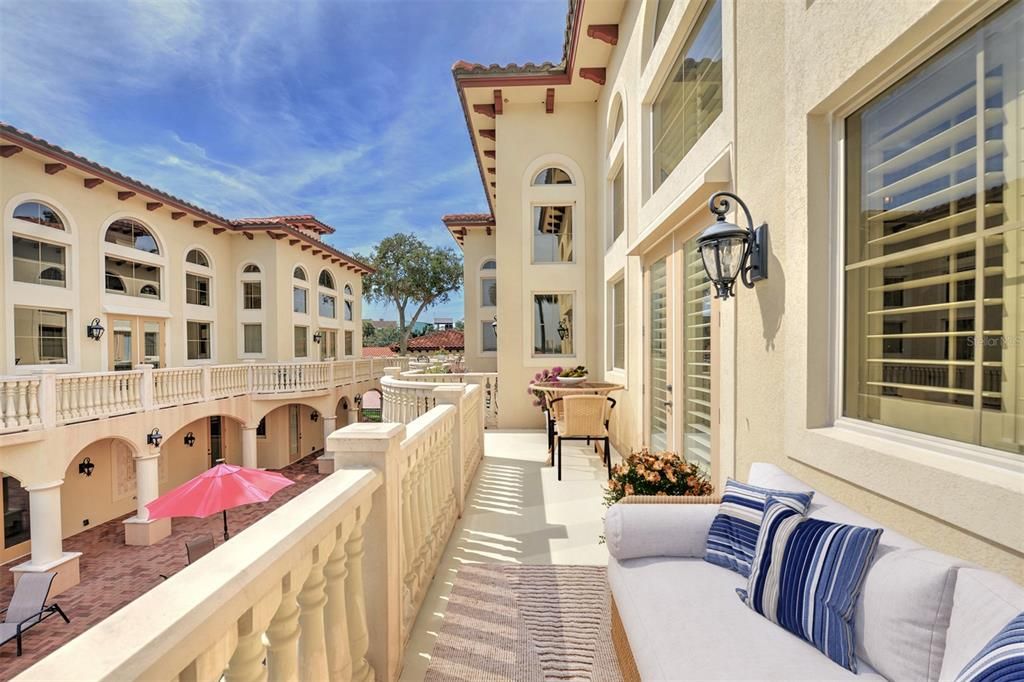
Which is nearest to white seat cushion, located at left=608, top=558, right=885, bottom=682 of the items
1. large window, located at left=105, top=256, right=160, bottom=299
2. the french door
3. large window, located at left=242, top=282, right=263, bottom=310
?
the french door

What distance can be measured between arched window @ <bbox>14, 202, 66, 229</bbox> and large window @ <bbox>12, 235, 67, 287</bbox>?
0.45 m

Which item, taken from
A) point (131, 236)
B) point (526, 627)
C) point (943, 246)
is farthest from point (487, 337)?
point (943, 246)

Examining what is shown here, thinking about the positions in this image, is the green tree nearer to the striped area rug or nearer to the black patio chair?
the black patio chair

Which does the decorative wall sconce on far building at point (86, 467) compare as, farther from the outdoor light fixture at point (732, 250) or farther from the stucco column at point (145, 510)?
the outdoor light fixture at point (732, 250)

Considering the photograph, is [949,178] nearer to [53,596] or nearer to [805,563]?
[805,563]

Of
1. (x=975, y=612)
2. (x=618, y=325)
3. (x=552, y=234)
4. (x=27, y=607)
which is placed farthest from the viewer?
(x=552, y=234)

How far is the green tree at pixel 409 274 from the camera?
26.4 m

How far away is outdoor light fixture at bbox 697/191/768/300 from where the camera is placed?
2631 millimetres

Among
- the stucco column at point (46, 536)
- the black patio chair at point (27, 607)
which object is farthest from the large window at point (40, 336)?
the black patio chair at point (27, 607)

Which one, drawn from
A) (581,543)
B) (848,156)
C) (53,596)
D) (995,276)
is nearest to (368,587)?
(581,543)

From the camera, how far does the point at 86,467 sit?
10.9 metres

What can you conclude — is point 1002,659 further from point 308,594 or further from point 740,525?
point 308,594

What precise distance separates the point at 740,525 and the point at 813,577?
463mm

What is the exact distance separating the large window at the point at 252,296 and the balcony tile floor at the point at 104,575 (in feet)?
23.3
